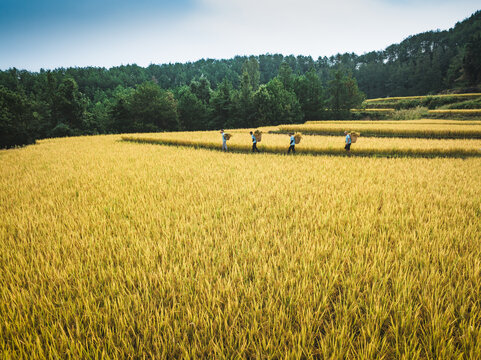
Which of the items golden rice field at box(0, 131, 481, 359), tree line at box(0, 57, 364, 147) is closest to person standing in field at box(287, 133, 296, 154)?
golden rice field at box(0, 131, 481, 359)

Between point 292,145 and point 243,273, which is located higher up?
point 292,145

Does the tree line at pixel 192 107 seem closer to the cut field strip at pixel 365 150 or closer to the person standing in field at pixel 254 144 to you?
the cut field strip at pixel 365 150

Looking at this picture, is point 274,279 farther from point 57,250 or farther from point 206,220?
point 57,250

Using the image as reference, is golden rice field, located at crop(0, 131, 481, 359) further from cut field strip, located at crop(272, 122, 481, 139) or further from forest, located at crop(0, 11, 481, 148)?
forest, located at crop(0, 11, 481, 148)

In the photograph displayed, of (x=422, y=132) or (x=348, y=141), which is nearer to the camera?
(x=348, y=141)

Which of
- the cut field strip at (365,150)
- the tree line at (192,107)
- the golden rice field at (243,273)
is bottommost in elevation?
the golden rice field at (243,273)

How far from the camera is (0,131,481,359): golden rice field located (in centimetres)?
170

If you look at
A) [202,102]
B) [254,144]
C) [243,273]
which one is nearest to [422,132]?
[254,144]

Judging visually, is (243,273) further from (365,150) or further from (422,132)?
(422,132)

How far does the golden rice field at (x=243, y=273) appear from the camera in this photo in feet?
5.58

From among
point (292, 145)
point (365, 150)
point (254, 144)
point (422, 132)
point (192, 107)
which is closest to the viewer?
point (292, 145)

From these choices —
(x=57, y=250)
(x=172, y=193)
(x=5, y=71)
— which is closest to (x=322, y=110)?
(x=172, y=193)

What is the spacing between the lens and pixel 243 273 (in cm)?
256

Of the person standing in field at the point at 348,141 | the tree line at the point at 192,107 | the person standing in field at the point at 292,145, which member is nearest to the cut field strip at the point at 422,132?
the person standing in field at the point at 348,141
